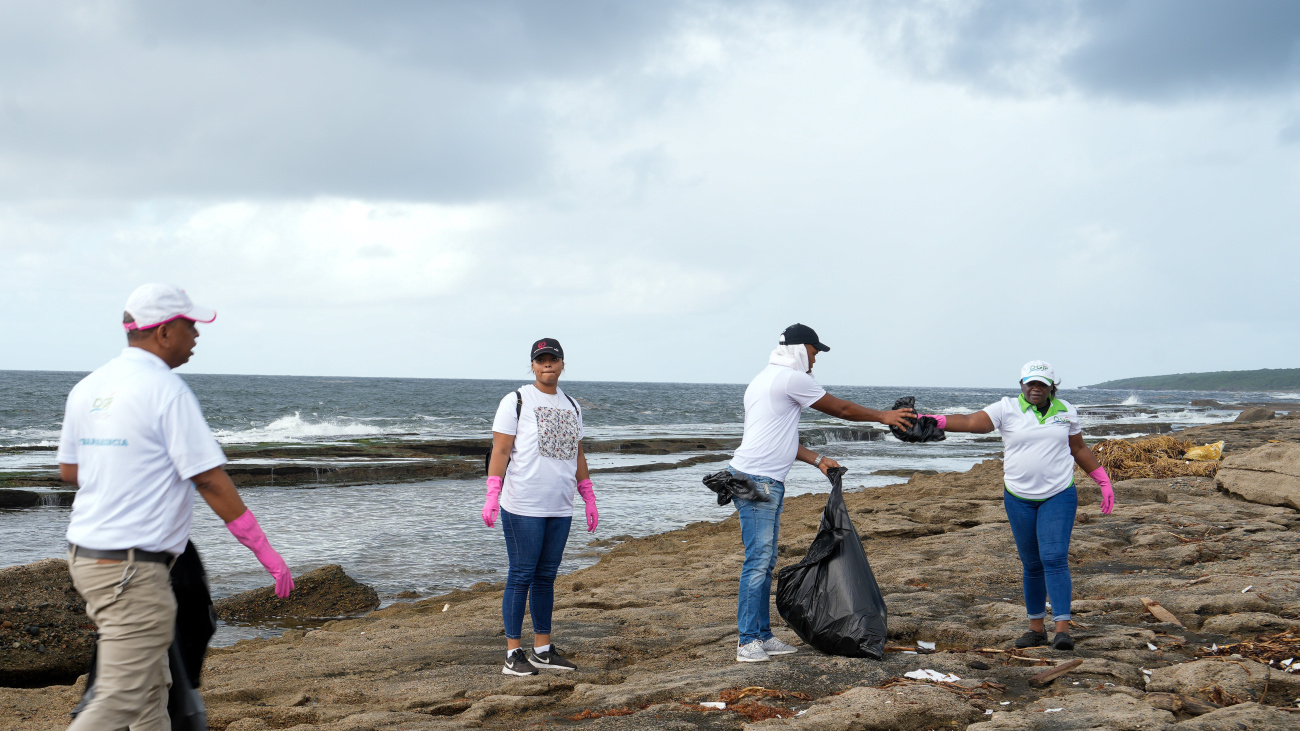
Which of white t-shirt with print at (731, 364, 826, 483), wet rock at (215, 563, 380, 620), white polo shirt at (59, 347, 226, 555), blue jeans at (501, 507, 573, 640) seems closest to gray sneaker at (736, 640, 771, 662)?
white t-shirt with print at (731, 364, 826, 483)

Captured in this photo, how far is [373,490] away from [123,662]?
592 inches

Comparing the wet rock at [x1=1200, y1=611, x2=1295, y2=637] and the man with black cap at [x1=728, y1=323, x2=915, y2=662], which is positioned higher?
the man with black cap at [x1=728, y1=323, x2=915, y2=662]

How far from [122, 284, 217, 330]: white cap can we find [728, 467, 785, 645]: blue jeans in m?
2.86

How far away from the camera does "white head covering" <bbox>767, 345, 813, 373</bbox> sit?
4.67m

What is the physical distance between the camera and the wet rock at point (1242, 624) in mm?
4965

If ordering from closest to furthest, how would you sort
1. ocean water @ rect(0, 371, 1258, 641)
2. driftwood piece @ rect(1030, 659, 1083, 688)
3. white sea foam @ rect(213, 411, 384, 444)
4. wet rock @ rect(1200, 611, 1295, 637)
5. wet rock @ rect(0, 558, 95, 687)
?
driftwood piece @ rect(1030, 659, 1083, 688) < wet rock @ rect(1200, 611, 1295, 637) < wet rock @ rect(0, 558, 95, 687) < ocean water @ rect(0, 371, 1258, 641) < white sea foam @ rect(213, 411, 384, 444)

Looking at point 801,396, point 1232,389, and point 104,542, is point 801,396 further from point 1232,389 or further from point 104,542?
point 1232,389

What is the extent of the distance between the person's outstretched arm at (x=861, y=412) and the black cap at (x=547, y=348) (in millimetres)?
1467

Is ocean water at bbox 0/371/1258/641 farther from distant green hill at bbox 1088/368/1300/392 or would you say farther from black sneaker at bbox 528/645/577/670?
distant green hill at bbox 1088/368/1300/392

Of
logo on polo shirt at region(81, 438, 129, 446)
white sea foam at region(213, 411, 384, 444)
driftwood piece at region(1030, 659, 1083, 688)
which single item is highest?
logo on polo shirt at region(81, 438, 129, 446)

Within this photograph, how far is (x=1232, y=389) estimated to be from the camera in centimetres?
12912

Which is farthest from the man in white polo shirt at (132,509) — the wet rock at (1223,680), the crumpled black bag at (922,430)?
the wet rock at (1223,680)

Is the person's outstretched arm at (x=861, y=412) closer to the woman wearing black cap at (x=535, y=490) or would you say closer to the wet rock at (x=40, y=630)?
the woman wearing black cap at (x=535, y=490)

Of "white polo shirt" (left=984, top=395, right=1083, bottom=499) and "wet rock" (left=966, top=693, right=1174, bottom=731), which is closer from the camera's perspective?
"wet rock" (left=966, top=693, right=1174, bottom=731)
